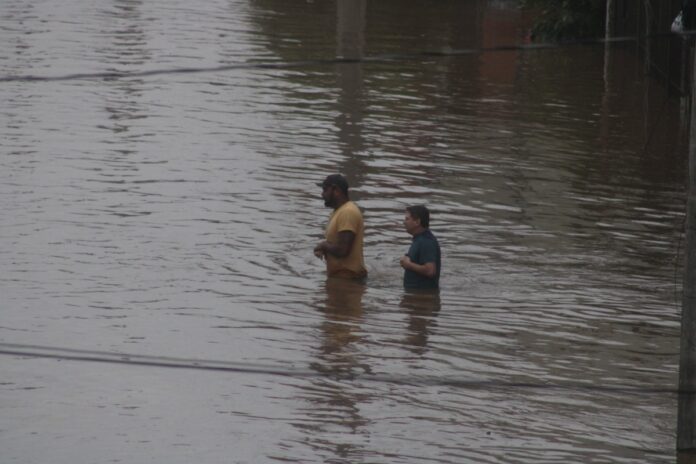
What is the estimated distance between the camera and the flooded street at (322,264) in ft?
35.3

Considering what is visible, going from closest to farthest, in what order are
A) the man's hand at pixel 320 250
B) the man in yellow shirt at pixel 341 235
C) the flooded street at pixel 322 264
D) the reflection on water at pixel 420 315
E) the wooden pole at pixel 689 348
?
the wooden pole at pixel 689 348 → the flooded street at pixel 322 264 → the reflection on water at pixel 420 315 → the man in yellow shirt at pixel 341 235 → the man's hand at pixel 320 250

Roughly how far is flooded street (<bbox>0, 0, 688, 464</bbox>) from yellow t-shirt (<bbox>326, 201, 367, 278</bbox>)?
9.2 inches

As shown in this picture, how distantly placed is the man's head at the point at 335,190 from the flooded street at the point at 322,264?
3.04 ft

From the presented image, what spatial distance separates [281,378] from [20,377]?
2032 millimetres

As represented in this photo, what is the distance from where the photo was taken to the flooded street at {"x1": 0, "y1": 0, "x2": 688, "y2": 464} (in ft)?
35.3

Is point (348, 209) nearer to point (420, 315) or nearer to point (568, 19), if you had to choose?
point (420, 315)

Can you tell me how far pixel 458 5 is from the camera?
155ft

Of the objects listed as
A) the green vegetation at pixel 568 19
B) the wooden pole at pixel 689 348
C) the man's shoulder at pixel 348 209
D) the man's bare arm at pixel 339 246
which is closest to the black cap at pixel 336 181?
the man's shoulder at pixel 348 209

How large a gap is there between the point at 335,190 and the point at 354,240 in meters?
0.62

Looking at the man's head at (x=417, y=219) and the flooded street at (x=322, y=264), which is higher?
the man's head at (x=417, y=219)

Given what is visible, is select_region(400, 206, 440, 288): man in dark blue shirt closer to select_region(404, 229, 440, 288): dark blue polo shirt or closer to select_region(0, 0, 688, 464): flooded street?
select_region(404, 229, 440, 288): dark blue polo shirt

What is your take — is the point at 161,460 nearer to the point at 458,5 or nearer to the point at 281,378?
the point at 281,378

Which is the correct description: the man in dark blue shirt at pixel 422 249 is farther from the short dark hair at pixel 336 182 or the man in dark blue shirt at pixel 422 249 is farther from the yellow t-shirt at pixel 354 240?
the short dark hair at pixel 336 182

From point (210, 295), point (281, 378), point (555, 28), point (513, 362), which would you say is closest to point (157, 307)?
point (210, 295)
